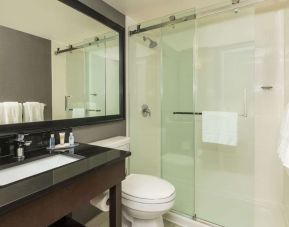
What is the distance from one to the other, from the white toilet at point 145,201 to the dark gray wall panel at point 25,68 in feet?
2.71

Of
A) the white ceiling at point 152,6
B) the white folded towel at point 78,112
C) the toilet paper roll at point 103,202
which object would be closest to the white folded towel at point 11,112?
the white folded towel at point 78,112

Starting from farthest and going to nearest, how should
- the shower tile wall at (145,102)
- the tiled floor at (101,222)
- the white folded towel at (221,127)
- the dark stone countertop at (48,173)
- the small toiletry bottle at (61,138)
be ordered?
the shower tile wall at (145,102), the white folded towel at (221,127), the tiled floor at (101,222), the small toiletry bottle at (61,138), the dark stone countertop at (48,173)

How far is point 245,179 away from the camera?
2152 mm

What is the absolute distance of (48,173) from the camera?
2.98ft

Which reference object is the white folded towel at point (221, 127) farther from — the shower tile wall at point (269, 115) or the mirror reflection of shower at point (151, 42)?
the mirror reflection of shower at point (151, 42)

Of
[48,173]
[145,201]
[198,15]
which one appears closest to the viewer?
[48,173]

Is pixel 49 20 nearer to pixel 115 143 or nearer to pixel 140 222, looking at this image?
pixel 115 143

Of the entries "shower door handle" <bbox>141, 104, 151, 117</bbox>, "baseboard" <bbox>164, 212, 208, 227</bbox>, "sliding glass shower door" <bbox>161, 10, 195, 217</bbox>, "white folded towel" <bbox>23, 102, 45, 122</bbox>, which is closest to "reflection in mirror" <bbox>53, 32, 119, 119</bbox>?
"white folded towel" <bbox>23, 102, 45, 122</bbox>

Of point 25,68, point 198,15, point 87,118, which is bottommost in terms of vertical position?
point 87,118

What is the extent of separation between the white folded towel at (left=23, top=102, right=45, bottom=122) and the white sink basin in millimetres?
327

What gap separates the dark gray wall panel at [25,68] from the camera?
1.26 m

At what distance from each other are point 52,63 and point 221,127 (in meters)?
1.63

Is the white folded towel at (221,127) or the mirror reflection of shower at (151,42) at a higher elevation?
the mirror reflection of shower at (151,42)

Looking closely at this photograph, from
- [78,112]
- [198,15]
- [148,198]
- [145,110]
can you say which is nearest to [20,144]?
[78,112]
